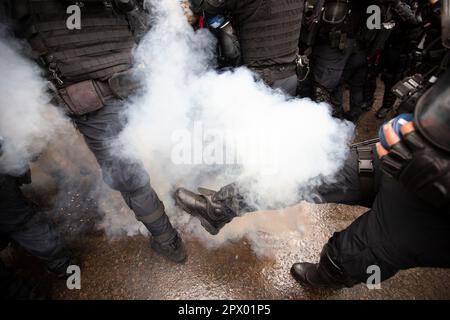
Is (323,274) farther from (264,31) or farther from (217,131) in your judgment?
(264,31)

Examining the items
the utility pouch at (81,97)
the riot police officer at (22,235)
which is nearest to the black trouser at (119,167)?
the utility pouch at (81,97)

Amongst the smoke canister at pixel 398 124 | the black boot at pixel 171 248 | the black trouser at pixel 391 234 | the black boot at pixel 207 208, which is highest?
the smoke canister at pixel 398 124

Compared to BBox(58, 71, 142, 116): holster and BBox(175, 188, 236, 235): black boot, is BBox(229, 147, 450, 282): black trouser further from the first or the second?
BBox(58, 71, 142, 116): holster

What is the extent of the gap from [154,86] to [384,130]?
185cm

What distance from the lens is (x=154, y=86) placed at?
2.42 m

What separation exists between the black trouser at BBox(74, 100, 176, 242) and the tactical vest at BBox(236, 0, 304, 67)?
1.26 meters

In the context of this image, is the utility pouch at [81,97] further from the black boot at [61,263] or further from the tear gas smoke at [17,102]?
the black boot at [61,263]

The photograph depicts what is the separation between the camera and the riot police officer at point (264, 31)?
2.26 metres

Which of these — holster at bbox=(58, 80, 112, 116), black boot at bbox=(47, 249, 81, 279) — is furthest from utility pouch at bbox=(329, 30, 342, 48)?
black boot at bbox=(47, 249, 81, 279)

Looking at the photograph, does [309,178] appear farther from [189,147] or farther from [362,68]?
[362,68]

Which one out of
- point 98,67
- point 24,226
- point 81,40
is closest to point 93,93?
point 98,67

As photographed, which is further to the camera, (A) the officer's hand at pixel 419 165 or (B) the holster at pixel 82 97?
(B) the holster at pixel 82 97

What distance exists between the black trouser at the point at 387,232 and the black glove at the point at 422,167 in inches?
8.0
